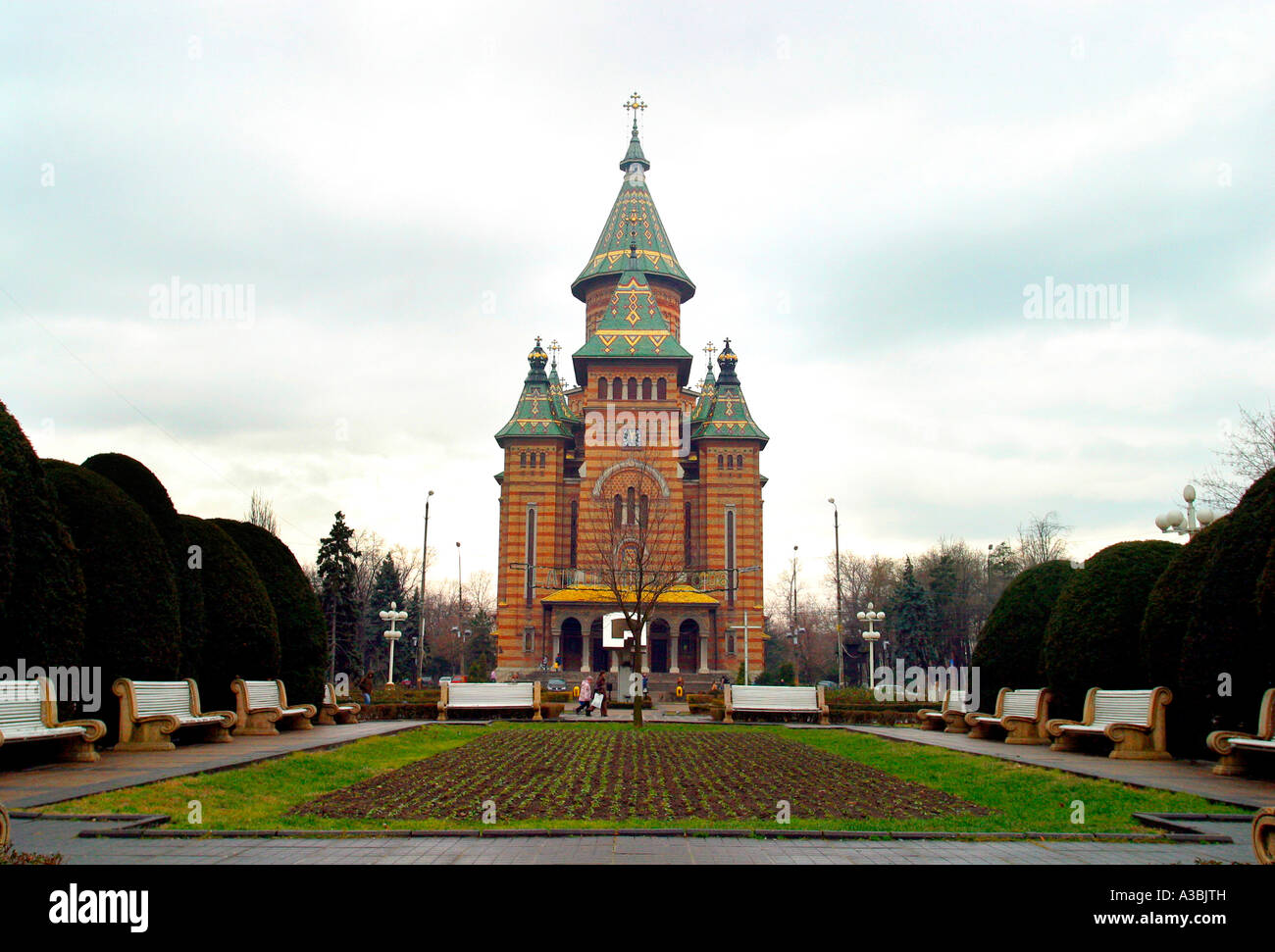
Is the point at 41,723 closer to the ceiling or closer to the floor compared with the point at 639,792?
closer to the ceiling

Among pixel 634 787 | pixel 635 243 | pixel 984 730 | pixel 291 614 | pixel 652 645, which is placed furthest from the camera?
pixel 635 243

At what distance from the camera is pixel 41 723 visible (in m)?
11.8

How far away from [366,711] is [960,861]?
21413 mm

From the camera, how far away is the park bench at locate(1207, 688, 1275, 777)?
1108cm

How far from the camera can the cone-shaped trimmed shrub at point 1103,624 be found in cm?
Result: 1578

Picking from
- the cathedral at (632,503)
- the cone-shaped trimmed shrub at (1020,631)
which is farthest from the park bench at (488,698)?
the cathedral at (632,503)

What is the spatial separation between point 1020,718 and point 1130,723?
3374 millimetres

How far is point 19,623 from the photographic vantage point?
1216cm

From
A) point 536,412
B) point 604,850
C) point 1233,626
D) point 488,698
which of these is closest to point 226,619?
point 488,698

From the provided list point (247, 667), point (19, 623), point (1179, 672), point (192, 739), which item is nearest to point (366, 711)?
point (247, 667)

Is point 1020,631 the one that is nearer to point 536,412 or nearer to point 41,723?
point 41,723

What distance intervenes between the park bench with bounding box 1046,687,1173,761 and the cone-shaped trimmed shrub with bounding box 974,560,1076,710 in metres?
3.91

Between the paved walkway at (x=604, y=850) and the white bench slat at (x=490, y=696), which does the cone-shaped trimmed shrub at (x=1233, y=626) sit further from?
the white bench slat at (x=490, y=696)

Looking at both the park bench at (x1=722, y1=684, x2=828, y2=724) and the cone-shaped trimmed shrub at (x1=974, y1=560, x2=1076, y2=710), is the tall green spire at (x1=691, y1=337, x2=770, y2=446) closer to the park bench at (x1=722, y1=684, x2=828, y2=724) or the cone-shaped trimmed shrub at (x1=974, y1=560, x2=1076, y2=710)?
the park bench at (x1=722, y1=684, x2=828, y2=724)
